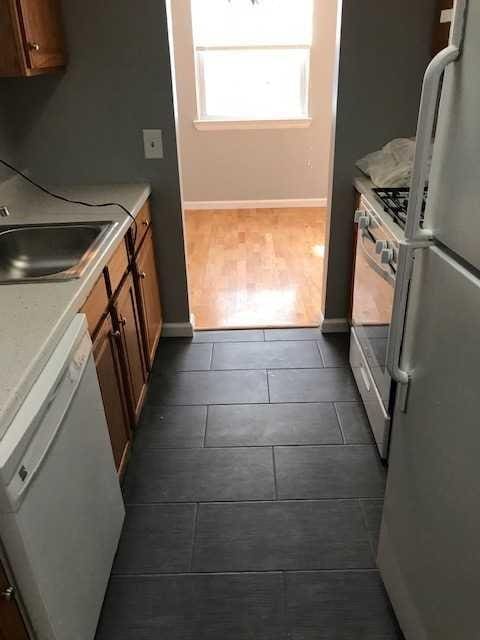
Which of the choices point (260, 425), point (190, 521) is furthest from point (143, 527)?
point (260, 425)

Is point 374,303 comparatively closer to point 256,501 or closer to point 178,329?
point 256,501

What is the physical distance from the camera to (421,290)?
1.16 m

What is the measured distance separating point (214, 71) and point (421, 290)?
15.6 ft

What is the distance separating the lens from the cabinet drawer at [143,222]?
7.81 ft

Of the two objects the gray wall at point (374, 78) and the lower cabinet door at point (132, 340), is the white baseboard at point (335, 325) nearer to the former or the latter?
the gray wall at point (374, 78)

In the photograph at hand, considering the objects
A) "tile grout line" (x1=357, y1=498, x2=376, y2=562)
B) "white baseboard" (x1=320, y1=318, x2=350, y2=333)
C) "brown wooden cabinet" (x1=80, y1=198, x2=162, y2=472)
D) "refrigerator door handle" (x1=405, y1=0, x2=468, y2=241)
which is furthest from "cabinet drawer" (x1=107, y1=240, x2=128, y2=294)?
"white baseboard" (x1=320, y1=318, x2=350, y2=333)

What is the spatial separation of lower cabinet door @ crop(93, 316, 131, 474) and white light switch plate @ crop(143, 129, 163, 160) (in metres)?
1.15

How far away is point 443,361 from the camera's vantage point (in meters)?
1.07

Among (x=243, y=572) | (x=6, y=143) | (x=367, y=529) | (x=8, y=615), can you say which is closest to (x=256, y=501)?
(x=243, y=572)

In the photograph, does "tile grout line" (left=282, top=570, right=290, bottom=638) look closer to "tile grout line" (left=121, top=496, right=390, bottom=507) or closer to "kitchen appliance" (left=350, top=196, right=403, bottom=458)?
"tile grout line" (left=121, top=496, right=390, bottom=507)

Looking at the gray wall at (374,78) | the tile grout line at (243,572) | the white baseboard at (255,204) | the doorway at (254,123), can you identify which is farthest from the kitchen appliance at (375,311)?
the white baseboard at (255,204)

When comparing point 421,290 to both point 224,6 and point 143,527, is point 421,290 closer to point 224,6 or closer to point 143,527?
point 143,527

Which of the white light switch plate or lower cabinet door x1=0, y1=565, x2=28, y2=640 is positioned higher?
the white light switch plate

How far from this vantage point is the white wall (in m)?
5.01
